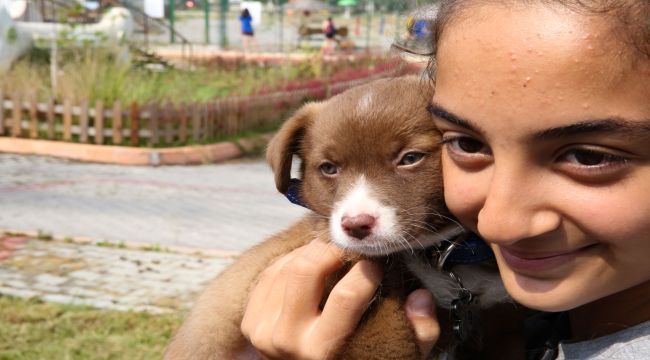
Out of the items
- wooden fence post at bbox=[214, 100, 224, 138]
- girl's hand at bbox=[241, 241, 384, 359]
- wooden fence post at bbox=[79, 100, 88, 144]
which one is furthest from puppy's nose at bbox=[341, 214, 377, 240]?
wooden fence post at bbox=[214, 100, 224, 138]

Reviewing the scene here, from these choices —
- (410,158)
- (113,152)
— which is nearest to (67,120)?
(113,152)

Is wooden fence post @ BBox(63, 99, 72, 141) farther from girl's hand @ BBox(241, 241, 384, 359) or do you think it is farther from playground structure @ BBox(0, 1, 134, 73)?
girl's hand @ BBox(241, 241, 384, 359)

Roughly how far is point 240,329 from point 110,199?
7836 mm

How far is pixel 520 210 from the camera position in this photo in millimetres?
1656

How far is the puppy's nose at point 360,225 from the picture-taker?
242cm

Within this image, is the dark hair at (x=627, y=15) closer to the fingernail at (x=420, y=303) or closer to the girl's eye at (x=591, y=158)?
the girl's eye at (x=591, y=158)

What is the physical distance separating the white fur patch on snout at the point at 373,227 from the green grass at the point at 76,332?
3.30 meters

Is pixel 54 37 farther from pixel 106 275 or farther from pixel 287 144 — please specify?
pixel 287 144

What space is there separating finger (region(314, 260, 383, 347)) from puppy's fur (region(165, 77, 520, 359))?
0.09 metres

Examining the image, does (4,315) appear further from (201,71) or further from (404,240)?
(201,71)

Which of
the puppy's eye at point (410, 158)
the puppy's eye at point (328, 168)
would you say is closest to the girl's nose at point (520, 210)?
the puppy's eye at point (410, 158)

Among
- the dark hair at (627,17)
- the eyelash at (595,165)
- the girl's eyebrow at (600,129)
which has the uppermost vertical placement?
the dark hair at (627,17)

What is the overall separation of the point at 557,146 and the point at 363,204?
95cm

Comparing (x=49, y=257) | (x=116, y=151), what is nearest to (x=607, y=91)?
(x=49, y=257)
